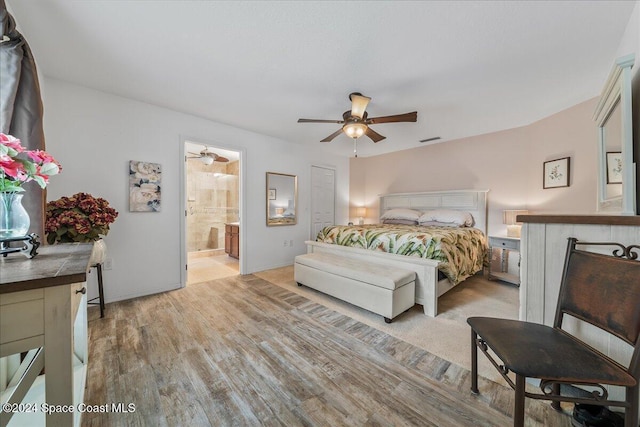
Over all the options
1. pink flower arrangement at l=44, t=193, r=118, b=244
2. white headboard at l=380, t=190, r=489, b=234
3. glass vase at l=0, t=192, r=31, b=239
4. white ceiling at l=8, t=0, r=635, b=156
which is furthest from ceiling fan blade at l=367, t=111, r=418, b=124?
pink flower arrangement at l=44, t=193, r=118, b=244

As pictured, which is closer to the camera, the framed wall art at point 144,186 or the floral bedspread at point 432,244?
the floral bedspread at point 432,244

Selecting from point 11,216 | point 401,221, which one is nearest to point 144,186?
point 11,216

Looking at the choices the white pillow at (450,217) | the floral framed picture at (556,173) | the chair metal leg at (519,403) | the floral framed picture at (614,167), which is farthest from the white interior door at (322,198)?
the chair metal leg at (519,403)

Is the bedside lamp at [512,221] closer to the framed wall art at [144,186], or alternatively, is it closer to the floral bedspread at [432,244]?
the floral bedspread at [432,244]

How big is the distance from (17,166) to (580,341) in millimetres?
2607

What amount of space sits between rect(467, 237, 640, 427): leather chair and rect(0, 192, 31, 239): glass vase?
219cm

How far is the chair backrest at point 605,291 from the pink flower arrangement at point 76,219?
3455mm

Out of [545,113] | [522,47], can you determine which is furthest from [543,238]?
[545,113]

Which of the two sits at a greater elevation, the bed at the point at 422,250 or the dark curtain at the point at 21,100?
the dark curtain at the point at 21,100

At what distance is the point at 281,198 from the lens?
4281 millimetres

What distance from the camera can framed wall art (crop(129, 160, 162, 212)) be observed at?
277 centimetres

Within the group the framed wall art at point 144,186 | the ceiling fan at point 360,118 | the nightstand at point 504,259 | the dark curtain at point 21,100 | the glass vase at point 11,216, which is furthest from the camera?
the nightstand at point 504,259

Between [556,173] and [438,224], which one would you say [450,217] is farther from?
[556,173]

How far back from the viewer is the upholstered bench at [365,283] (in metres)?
2.22
